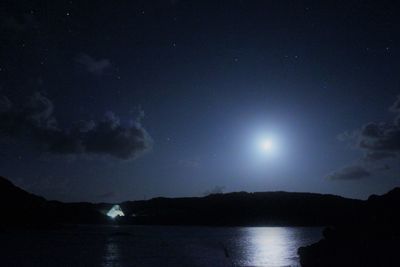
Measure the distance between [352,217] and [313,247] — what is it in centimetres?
979

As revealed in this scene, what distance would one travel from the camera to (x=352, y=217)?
47.2m

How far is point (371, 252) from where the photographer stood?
1511 inches

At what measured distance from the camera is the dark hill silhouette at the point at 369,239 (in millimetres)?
37094

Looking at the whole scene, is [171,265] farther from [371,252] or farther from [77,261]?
[371,252]

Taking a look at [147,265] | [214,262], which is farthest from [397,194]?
[147,265]

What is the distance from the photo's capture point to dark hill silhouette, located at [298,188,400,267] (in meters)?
37.1

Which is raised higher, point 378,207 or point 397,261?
point 378,207

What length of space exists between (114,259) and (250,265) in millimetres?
26490

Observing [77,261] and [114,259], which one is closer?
[77,261]

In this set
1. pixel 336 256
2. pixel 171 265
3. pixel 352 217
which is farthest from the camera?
pixel 171 265

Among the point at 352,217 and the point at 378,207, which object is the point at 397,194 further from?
the point at 352,217

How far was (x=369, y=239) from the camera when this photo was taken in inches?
1577

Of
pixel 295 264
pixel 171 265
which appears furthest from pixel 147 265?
pixel 295 264

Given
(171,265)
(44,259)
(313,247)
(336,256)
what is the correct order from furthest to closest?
(44,259)
(171,265)
(313,247)
(336,256)
